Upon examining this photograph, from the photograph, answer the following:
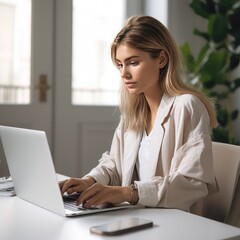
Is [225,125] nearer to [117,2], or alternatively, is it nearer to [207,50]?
[207,50]

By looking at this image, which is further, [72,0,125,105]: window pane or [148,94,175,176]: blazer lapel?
[72,0,125,105]: window pane

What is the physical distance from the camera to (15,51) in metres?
2.84

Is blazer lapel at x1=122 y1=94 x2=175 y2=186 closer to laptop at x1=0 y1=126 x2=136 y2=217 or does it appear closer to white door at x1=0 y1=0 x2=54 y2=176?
laptop at x1=0 y1=126 x2=136 y2=217

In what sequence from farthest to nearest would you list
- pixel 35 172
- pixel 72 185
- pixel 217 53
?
1. pixel 217 53
2. pixel 72 185
3. pixel 35 172

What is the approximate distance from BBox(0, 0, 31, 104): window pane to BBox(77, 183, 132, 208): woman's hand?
6.33 feet

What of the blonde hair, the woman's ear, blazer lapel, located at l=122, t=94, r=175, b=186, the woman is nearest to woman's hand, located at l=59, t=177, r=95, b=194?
the woman

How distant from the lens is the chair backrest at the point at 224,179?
130 cm

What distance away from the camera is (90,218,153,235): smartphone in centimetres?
82

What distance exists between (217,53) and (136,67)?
5.99ft

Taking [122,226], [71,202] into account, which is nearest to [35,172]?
[71,202]

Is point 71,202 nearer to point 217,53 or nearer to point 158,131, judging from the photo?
point 158,131

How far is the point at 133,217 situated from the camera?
0.97 m

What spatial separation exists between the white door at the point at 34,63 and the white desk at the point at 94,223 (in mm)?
1849

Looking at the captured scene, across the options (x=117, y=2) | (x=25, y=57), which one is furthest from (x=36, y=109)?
(x=117, y=2)
